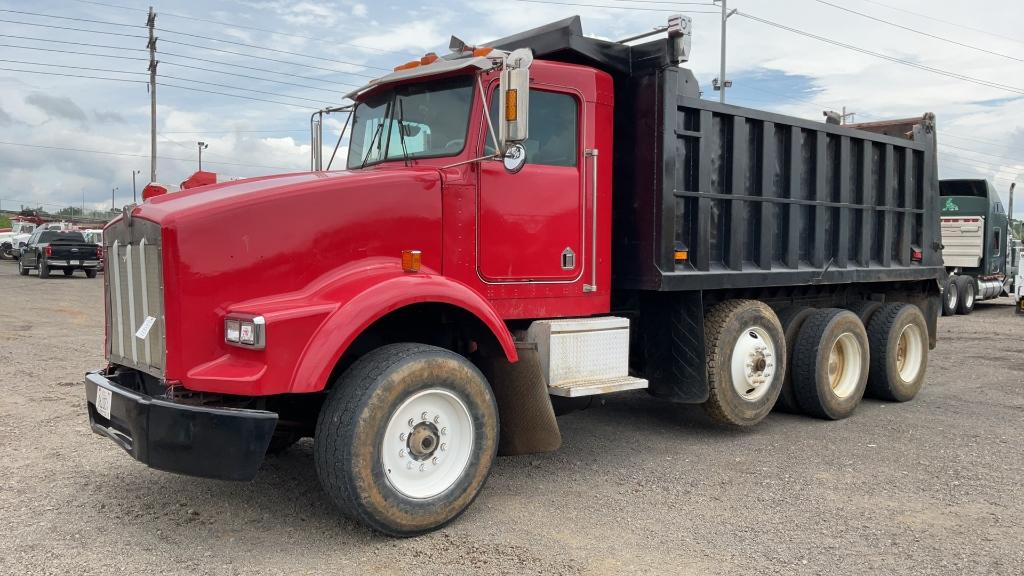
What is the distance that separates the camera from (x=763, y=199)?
6641mm

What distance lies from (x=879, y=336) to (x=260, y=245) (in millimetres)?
6547

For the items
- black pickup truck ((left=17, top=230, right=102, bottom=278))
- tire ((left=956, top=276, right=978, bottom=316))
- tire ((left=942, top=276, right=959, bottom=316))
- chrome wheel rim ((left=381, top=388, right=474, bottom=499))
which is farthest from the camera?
black pickup truck ((left=17, top=230, right=102, bottom=278))

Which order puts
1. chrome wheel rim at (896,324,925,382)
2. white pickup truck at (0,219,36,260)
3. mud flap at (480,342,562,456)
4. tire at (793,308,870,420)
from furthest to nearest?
white pickup truck at (0,219,36,260), chrome wheel rim at (896,324,925,382), tire at (793,308,870,420), mud flap at (480,342,562,456)

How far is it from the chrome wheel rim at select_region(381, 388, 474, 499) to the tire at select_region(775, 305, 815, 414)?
3.95m

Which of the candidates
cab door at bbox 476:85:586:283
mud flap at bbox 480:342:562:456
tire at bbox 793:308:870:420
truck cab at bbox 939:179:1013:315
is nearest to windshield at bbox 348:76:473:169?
cab door at bbox 476:85:586:283

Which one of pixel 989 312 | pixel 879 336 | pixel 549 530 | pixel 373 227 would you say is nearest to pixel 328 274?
pixel 373 227

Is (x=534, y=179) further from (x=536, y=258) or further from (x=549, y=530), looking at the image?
(x=549, y=530)

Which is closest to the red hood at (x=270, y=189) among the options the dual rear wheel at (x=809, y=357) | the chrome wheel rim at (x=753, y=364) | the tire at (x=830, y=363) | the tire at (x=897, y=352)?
the dual rear wheel at (x=809, y=357)

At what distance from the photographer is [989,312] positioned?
2120 centimetres

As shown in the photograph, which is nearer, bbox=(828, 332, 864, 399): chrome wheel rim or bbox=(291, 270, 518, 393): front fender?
bbox=(291, 270, 518, 393): front fender

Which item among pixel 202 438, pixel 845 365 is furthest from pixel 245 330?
pixel 845 365

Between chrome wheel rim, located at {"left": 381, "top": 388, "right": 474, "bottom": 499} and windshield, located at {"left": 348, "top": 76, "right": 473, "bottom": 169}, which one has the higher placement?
windshield, located at {"left": 348, "top": 76, "right": 473, "bottom": 169}

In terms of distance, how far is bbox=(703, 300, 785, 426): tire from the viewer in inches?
246

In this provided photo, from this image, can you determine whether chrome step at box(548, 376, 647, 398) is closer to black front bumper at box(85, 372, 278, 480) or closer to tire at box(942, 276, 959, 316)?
black front bumper at box(85, 372, 278, 480)
